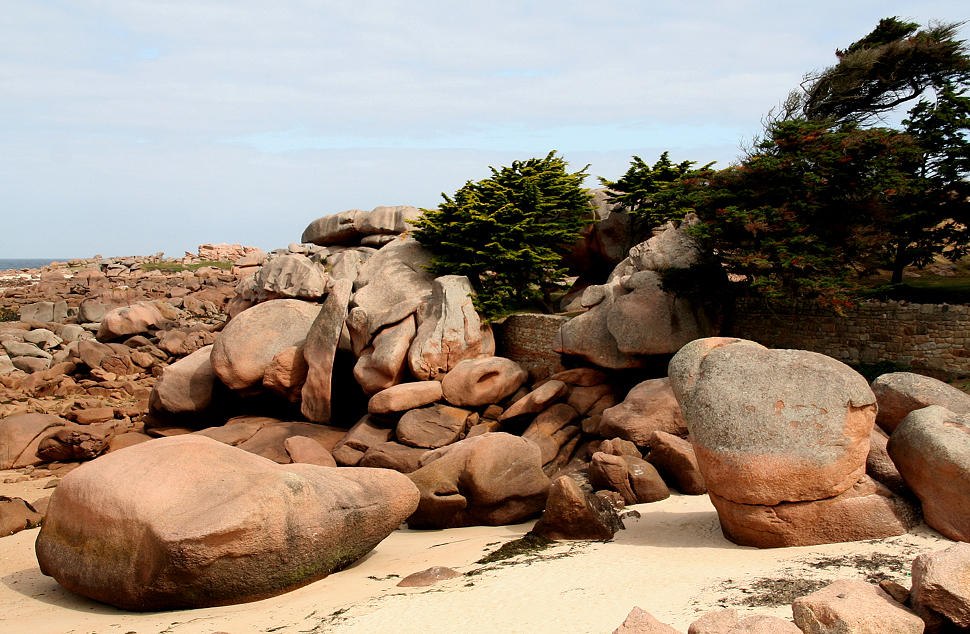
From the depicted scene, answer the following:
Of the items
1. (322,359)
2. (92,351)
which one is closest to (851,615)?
(322,359)

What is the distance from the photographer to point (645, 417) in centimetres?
1487

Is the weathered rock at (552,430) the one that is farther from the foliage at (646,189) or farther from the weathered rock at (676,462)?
the foliage at (646,189)

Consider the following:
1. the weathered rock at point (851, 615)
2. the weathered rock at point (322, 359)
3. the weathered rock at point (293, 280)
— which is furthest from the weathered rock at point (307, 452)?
the weathered rock at point (851, 615)

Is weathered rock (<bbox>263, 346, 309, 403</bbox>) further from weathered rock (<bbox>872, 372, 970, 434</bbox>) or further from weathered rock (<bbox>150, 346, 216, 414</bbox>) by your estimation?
weathered rock (<bbox>872, 372, 970, 434</bbox>)

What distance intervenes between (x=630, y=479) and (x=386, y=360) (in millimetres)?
9076

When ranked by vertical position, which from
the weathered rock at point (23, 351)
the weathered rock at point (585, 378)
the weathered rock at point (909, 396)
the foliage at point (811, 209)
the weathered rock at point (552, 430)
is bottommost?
the weathered rock at point (23, 351)

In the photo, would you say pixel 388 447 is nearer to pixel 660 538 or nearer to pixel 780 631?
pixel 660 538

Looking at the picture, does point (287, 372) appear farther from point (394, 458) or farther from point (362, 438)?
point (394, 458)

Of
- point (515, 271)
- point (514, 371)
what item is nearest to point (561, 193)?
point (515, 271)

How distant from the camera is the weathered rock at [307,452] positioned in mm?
17547

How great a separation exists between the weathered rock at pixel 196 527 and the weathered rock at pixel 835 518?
5150mm

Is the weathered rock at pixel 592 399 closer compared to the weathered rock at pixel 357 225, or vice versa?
the weathered rock at pixel 592 399

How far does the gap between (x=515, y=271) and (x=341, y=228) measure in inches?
533

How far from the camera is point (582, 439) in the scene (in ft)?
56.2
